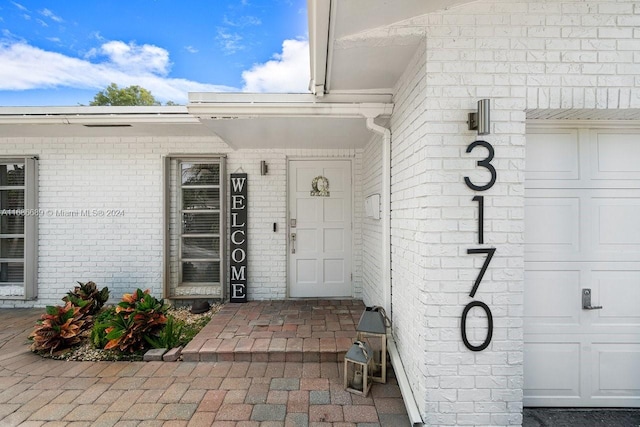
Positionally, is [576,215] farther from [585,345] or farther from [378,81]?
[378,81]

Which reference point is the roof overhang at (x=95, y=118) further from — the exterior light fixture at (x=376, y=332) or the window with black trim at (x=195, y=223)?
the exterior light fixture at (x=376, y=332)

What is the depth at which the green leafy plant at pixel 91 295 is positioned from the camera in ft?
11.9

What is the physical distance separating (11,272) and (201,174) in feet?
9.94

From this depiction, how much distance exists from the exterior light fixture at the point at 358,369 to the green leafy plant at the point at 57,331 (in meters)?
2.73

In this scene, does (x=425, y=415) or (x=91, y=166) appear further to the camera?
(x=91, y=166)

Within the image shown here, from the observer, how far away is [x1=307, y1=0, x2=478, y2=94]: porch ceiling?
1.65 meters

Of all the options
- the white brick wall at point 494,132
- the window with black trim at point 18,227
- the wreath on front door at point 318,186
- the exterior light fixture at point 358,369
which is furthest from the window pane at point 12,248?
the white brick wall at point 494,132

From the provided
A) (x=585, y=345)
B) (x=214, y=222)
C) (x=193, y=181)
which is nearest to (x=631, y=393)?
(x=585, y=345)

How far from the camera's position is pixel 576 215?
204 centimetres

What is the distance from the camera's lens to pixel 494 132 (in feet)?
5.89

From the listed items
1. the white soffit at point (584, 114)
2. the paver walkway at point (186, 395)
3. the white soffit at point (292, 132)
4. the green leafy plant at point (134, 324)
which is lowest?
the paver walkway at point (186, 395)

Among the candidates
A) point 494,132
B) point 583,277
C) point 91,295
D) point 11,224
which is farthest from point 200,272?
point 583,277

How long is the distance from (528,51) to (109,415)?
3643mm

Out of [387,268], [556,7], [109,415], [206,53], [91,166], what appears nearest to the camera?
[556,7]
